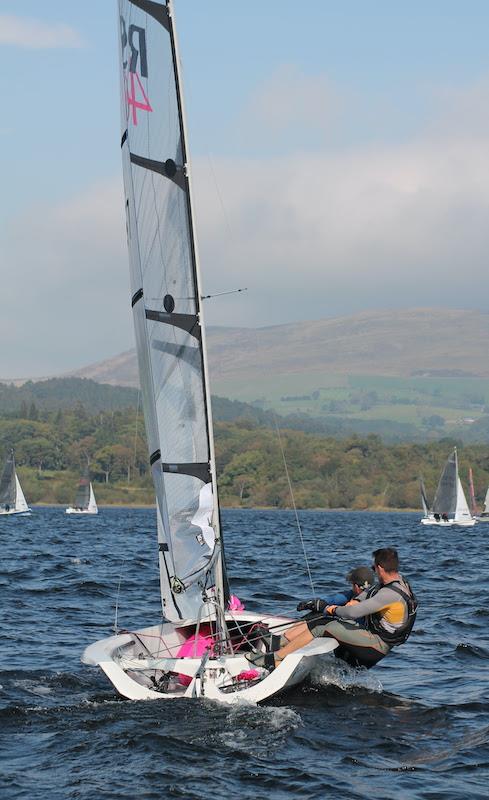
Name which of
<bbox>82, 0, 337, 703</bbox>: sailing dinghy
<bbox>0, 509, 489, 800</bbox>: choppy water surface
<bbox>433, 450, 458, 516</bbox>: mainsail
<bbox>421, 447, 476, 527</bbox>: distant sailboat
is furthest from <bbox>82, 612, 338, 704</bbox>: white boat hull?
<bbox>421, 447, 476, 527</bbox>: distant sailboat

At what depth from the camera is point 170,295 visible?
535 inches

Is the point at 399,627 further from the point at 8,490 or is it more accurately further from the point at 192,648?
the point at 8,490

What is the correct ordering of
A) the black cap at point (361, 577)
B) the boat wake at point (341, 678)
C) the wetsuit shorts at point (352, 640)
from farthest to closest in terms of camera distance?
the black cap at point (361, 577), the boat wake at point (341, 678), the wetsuit shorts at point (352, 640)

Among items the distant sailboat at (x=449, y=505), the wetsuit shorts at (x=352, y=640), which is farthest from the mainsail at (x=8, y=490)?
the wetsuit shorts at (x=352, y=640)

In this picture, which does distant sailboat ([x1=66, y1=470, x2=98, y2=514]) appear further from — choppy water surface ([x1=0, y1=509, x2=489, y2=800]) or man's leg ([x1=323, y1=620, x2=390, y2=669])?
man's leg ([x1=323, y1=620, x2=390, y2=669])

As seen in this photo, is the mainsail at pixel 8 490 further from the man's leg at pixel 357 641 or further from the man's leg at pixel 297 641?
the man's leg at pixel 357 641

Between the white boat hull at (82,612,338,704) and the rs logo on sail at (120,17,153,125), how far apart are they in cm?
634

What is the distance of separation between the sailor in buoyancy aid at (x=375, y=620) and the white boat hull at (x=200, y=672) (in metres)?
0.28

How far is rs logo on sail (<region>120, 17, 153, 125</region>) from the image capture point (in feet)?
45.0

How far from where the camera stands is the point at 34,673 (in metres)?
14.8

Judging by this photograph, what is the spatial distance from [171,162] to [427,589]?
15.6 m

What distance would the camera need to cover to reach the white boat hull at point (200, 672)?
40.2 ft

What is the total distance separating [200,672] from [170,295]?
4372 mm

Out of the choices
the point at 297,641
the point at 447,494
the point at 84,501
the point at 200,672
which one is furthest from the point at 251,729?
the point at 84,501
